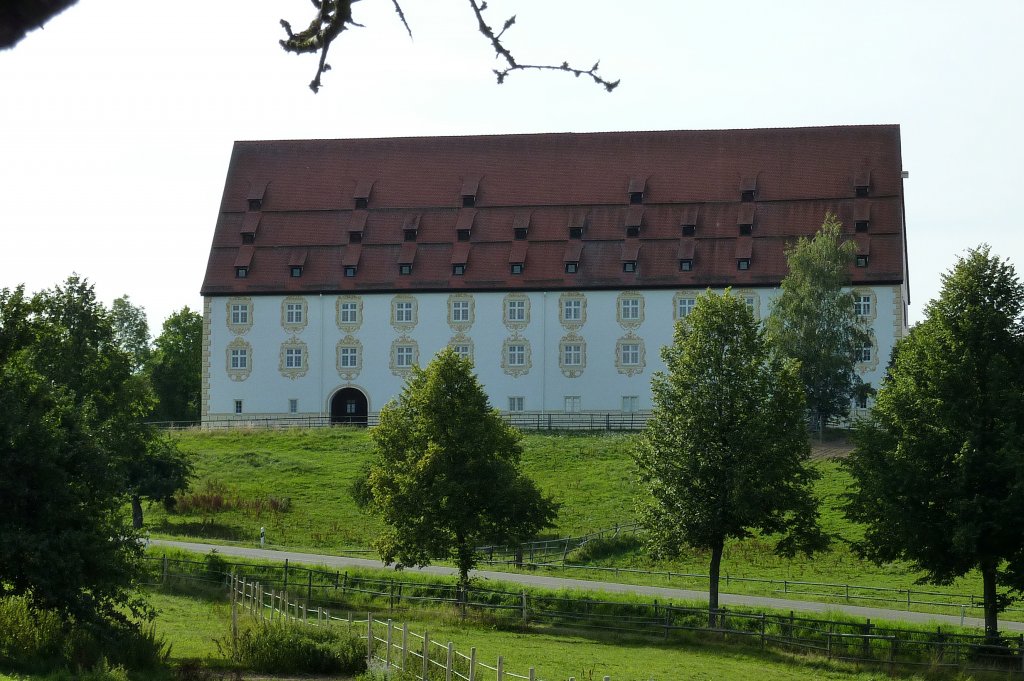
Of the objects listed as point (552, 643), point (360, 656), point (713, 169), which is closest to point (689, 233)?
point (713, 169)

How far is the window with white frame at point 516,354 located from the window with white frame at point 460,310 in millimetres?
2489

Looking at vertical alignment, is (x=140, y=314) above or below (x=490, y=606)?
above

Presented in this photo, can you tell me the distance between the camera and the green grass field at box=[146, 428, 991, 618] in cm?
3972

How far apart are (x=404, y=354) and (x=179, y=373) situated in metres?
24.2

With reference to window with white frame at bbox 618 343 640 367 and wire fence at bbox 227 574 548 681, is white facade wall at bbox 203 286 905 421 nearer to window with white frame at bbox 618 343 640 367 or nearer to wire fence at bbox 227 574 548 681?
window with white frame at bbox 618 343 640 367

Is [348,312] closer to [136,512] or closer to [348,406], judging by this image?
[348,406]

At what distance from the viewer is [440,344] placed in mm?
68625

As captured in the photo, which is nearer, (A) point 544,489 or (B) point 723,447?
(B) point 723,447

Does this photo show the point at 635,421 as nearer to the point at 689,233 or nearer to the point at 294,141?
the point at 689,233

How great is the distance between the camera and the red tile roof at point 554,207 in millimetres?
67688

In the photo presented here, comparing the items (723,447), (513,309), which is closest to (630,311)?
(513,309)

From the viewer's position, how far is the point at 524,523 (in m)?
34.6

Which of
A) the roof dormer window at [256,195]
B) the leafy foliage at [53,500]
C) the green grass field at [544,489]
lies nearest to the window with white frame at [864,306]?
the green grass field at [544,489]

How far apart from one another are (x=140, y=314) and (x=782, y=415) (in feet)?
267
